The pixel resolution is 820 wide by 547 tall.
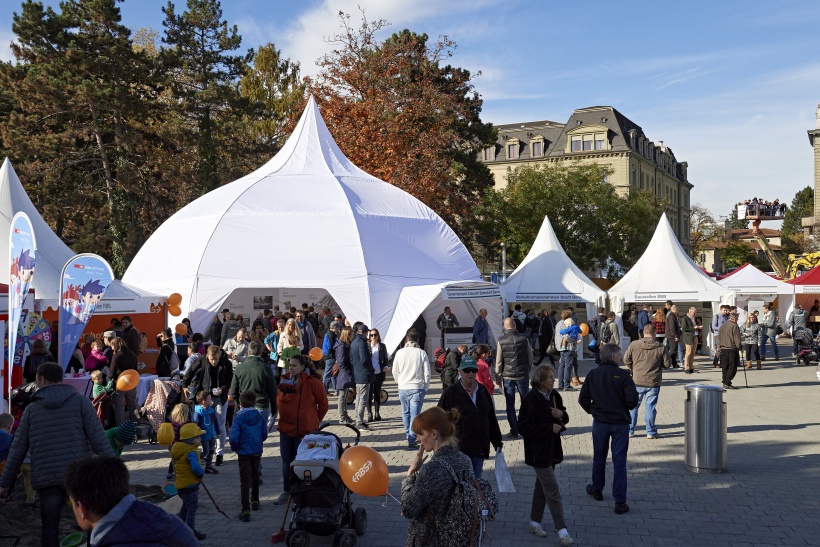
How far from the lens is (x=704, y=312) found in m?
25.1

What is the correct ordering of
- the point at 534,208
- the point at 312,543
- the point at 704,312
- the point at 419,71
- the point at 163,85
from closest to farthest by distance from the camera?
1. the point at 312,543
2. the point at 704,312
3. the point at 163,85
4. the point at 419,71
5. the point at 534,208

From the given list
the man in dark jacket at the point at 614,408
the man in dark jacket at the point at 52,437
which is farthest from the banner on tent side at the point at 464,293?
the man in dark jacket at the point at 52,437

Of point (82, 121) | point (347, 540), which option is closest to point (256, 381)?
point (347, 540)

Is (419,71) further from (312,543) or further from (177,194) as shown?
(312,543)

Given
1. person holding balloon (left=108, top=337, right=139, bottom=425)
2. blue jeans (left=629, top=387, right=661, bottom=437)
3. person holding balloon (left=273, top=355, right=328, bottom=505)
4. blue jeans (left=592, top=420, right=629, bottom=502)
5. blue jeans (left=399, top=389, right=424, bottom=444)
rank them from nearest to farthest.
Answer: blue jeans (left=592, top=420, right=629, bottom=502), person holding balloon (left=273, top=355, right=328, bottom=505), blue jeans (left=399, top=389, right=424, bottom=444), blue jeans (left=629, top=387, right=661, bottom=437), person holding balloon (left=108, top=337, right=139, bottom=425)

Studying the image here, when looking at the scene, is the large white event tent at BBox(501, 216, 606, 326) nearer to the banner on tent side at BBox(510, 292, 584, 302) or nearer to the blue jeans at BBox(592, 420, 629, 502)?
the banner on tent side at BBox(510, 292, 584, 302)

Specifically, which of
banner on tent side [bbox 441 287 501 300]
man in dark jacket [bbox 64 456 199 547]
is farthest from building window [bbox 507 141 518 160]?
man in dark jacket [bbox 64 456 199 547]

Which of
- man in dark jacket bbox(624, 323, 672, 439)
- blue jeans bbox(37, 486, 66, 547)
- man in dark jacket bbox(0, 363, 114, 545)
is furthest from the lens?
man in dark jacket bbox(624, 323, 672, 439)

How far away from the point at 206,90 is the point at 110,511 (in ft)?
115

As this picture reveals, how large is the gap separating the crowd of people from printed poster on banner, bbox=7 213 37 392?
5.68ft

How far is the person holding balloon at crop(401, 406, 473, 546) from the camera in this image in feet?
13.5

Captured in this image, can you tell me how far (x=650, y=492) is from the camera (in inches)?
328

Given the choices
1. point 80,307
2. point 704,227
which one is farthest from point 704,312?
point 704,227

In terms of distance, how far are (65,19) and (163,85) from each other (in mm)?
5188
